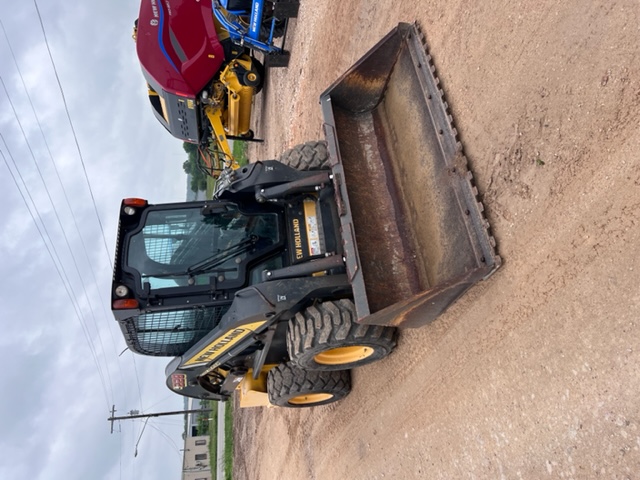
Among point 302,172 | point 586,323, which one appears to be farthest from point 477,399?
point 302,172

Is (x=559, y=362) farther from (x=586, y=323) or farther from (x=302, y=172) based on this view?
(x=302, y=172)

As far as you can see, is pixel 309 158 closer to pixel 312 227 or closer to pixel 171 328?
pixel 312 227

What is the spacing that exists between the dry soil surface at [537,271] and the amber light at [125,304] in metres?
1.93

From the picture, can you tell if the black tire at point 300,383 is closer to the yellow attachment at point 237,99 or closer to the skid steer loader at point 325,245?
the skid steer loader at point 325,245

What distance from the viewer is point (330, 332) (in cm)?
332

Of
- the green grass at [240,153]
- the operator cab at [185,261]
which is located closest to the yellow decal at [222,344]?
the operator cab at [185,261]

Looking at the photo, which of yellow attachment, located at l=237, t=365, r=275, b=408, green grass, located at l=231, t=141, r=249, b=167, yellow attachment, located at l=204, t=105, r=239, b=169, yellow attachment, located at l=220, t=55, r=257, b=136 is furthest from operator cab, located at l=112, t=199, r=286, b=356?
green grass, located at l=231, t=141, r=249, b=167

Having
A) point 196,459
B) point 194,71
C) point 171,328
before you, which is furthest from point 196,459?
point 171,328

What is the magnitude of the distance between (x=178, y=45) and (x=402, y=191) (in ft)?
16.0

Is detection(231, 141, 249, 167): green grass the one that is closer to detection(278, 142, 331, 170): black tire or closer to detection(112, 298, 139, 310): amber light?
detection(278, 142, 331, 170): black tire

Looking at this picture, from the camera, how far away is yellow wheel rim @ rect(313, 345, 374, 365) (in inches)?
153

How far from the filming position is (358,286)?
9.48 feet

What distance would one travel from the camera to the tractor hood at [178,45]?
6.69 metres

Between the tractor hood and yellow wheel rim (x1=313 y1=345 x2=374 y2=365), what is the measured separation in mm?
4814
